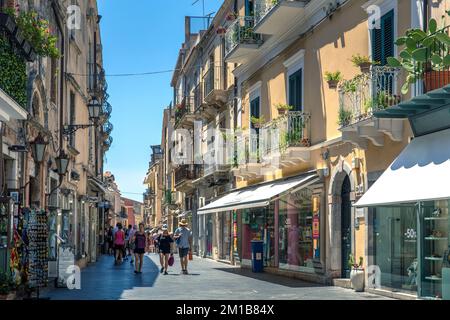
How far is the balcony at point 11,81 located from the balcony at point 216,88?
16455 millimetres

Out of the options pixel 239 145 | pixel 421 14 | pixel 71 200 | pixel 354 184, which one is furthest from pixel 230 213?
pixel 421 14

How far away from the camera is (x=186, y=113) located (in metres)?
37.9

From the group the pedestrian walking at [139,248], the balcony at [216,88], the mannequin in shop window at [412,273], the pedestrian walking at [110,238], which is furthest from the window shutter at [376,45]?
the pedestrian walking at [110,238]

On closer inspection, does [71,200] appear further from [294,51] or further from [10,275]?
[10,275]

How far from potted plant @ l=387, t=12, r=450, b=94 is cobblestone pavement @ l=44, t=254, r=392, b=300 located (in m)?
4.62

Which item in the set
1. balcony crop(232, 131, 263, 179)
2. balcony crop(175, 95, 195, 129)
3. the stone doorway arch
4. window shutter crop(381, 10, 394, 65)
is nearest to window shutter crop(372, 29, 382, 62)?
window shutter crop(381, 10, 394, 65)

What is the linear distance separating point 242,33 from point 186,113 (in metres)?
14.9

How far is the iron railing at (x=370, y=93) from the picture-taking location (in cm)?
1347

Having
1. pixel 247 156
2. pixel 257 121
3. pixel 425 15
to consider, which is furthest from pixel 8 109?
pixel 247 156

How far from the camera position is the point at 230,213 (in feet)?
93.6

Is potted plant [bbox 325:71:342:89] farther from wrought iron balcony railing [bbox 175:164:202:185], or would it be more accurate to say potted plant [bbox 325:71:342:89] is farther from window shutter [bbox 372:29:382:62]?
wrought iron balcony railing [bbox 175:164:202:185]

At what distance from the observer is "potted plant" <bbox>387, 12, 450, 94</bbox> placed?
1083 cm

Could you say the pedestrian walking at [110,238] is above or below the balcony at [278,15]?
below

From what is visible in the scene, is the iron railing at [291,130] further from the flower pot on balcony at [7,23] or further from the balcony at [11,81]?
the flower pot on balcony at [7,23]
